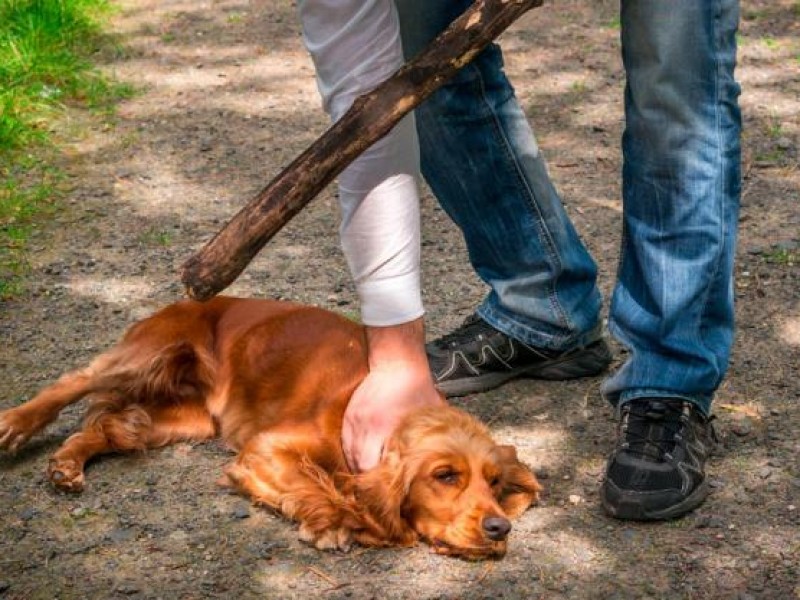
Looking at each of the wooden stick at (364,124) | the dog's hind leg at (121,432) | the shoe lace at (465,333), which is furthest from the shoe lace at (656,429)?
the dog's hind leg at (121,432)

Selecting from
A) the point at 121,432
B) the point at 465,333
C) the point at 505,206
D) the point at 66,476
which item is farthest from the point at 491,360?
the point at 66,476

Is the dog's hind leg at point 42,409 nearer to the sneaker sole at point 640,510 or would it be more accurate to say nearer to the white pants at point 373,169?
the white pants at point 373,169

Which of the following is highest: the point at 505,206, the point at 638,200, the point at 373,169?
the point at 373,169

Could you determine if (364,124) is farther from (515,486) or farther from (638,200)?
(515,486)

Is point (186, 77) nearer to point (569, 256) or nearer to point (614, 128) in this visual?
point (614, 128)

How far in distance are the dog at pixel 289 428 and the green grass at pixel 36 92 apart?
1044 millimetres

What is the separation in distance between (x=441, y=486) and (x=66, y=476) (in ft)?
3.28

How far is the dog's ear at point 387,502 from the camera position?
3303 millimetres

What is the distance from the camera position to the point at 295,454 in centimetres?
358

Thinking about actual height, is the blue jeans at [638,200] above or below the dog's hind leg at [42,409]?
above

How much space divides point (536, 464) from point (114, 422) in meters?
1.16

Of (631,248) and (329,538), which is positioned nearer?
(329,538)

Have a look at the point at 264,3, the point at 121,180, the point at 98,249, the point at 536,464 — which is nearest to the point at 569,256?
the point at 536,464

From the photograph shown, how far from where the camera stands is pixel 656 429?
349cm
